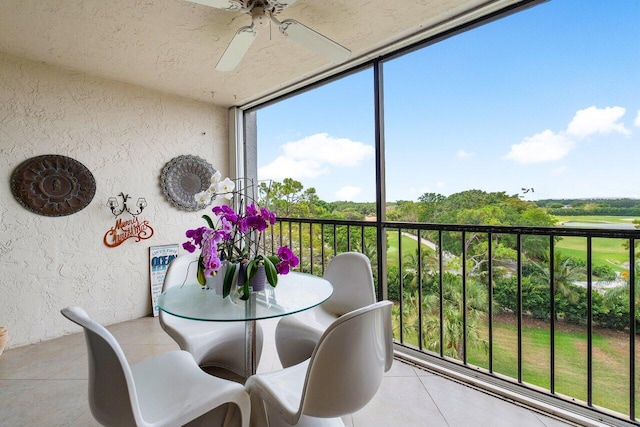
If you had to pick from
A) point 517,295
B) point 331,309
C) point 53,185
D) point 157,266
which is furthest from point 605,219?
point 53,185

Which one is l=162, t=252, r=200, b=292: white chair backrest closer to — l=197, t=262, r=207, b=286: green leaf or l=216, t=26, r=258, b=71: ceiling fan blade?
l=197, t=262, r=207, b=286: green leaf

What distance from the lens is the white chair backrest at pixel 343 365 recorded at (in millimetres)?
912

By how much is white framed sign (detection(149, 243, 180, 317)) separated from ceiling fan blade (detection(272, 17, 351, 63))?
2.64 metres

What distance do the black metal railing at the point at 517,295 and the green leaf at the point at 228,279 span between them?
128 centimetres

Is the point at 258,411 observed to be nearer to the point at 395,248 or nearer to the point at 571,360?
the point at 395,248

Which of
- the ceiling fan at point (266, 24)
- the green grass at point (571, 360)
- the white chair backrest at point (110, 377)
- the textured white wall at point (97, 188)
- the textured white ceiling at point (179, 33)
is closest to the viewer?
the white chair backrest at point (110, 377)

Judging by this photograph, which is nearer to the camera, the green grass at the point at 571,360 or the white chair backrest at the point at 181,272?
the white chair backrest at the point at 181,272

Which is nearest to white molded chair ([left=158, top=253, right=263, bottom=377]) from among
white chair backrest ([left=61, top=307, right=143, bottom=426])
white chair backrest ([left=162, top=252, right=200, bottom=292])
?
white chair backrest ([left=162, top=252, right=200, bottom=292])

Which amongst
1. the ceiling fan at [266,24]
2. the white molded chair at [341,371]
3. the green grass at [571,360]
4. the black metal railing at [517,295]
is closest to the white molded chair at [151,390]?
the white molded chair at [341,371]

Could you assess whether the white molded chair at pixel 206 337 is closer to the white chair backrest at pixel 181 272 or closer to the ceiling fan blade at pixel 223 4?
the white chair backrest at pixel 181 272

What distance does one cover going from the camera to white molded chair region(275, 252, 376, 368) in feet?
5.40

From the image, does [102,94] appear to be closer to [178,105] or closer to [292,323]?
[178,105]

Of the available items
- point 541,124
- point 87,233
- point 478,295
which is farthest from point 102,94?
point 478,295

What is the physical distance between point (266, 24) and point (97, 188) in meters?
2.34
